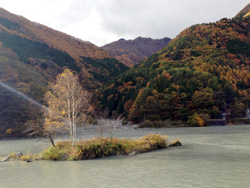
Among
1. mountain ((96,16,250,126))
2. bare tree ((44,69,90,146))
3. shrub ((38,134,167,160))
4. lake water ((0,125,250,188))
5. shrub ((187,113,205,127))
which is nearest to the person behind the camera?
lake water ((0,125,250,188))

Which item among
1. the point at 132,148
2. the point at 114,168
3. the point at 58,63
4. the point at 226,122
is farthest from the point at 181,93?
the point at 58,63

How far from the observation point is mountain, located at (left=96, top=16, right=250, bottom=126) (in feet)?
309

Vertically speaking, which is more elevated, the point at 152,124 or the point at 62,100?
the point at 62,100

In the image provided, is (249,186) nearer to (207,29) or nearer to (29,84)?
(29,84)

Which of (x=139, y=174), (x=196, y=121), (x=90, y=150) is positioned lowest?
(x=139, y=174)

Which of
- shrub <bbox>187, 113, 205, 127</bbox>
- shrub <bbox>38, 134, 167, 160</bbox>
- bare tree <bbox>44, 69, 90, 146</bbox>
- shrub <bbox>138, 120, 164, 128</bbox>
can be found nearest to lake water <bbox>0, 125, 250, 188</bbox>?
shrub <bbox>38, 134, 167, 160</bbox>

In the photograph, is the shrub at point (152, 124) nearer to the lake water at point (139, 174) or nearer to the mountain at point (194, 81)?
the mountain at point (194, 81)

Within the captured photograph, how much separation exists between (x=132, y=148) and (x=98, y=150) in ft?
14.1

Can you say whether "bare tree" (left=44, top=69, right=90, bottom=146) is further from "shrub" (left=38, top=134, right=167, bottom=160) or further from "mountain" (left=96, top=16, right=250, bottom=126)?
"mountain" (left=96, top=16, right=250, bottom=126)

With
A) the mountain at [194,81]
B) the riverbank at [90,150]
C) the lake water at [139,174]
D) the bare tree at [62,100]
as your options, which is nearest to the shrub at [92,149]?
the riverbank at [90,150]

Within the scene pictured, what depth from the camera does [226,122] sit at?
8731 centimetres

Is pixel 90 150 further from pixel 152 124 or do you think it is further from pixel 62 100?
pixel 152 124

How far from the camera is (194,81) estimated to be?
336 feet

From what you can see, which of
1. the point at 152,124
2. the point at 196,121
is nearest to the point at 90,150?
the point at 196,121
